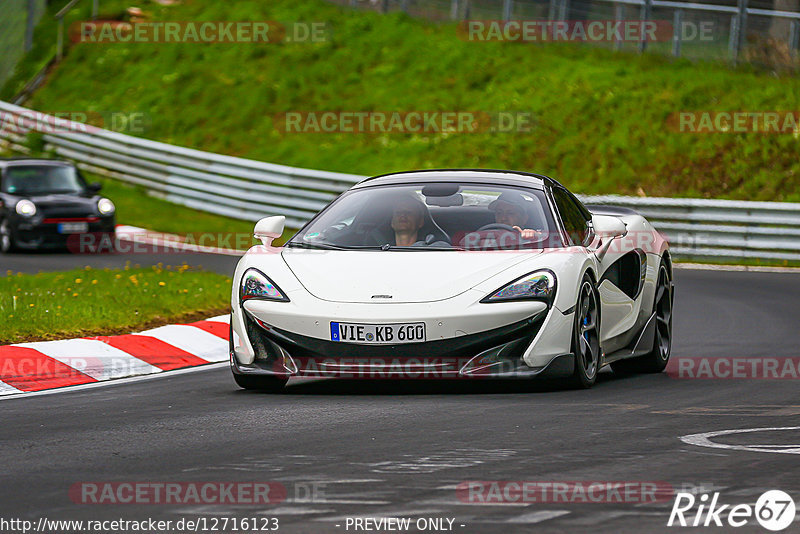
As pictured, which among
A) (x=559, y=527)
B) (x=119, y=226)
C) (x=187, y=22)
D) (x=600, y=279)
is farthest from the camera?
(x=187, y=22)

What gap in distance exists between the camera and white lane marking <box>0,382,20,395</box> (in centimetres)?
935

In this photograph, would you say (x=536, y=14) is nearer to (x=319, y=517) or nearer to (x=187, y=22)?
(x=187, y=22)

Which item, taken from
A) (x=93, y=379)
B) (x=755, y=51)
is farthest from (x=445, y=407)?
(x=755, y=51)

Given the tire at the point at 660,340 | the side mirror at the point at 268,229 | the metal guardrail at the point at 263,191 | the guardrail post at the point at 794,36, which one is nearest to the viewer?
the side mirror at the point at 268,229

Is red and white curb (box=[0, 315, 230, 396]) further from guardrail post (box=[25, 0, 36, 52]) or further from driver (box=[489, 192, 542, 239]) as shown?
guardrail post (box=[25, 0, 36, 52])

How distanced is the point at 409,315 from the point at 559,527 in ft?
11.8

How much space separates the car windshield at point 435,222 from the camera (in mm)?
9492

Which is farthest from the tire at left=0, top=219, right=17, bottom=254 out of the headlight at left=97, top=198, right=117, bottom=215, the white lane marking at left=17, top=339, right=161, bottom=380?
the white lane marking at left=17, top=339, right=161, bottom=380

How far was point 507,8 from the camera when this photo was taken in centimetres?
3281

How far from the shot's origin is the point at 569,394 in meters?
8.93

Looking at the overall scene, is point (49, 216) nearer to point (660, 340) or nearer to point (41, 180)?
point (41, 180)

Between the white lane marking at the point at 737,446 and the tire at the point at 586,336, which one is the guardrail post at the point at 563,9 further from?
the white lane marking at the point at 737,446

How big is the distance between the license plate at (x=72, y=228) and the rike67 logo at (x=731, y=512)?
59.5 ft

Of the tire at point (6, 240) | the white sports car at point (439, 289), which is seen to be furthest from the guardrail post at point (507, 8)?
the white sports car at point (439, 289)
